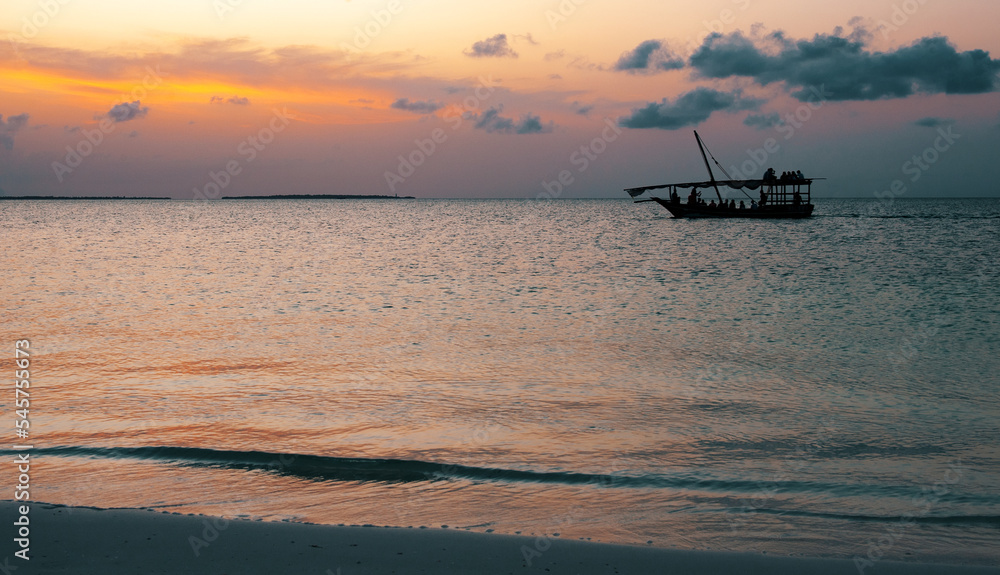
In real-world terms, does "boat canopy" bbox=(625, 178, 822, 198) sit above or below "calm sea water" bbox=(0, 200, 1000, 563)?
above

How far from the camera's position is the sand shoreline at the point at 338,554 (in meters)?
5.79

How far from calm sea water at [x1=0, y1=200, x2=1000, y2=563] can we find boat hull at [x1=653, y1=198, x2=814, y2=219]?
174ft

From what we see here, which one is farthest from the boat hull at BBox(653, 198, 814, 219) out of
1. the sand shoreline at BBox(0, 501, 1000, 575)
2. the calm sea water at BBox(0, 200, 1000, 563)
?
the sand shoreline at BBox(0, 501, 1000, 575)

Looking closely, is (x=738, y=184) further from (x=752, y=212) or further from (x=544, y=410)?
(x=544, y=410)

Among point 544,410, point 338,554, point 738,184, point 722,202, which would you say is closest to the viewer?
point 338,554

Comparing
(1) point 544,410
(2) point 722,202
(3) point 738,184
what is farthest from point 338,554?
(2) point 722,202

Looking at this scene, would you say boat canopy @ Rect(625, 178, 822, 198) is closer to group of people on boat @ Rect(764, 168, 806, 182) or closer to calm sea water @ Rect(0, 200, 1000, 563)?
group of people on boat @ Rect(764, 168, 806, 182)

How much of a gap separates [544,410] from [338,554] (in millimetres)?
6223

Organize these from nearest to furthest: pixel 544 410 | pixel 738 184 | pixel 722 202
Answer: pixel 544 410 < pixel 738 184 < pixel 722 202

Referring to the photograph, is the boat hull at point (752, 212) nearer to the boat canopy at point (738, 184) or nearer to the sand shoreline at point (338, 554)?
the boat canopy at point (738, 184)

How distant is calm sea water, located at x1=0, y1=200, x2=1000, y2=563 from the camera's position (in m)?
7.51

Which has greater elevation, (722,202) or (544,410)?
(722,202)

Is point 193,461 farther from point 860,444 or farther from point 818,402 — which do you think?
point 818,402

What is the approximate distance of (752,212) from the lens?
81.2 m
